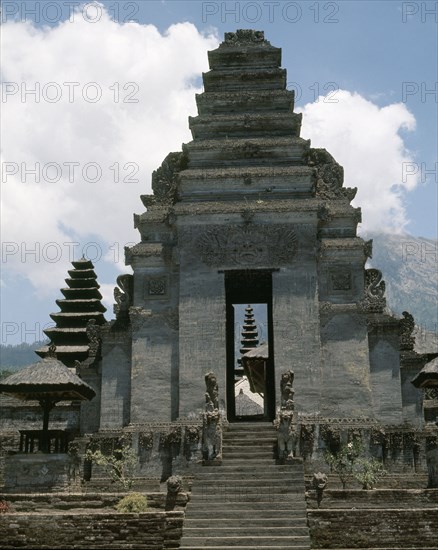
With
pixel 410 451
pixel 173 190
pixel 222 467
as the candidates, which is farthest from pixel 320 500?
pixel 173 190

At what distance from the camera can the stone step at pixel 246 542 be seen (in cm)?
1744

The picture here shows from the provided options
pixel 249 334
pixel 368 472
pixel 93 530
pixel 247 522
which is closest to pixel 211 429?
pixel 247 522

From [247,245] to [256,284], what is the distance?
2677mm

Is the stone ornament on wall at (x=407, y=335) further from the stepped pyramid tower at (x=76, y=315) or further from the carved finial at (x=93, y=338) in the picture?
the stepped pyramid tower at (x=76, y=315)

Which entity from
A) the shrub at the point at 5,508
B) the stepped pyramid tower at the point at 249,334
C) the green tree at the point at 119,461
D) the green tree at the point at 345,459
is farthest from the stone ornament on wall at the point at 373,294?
the stepped pyramid tower at the point at 249,334

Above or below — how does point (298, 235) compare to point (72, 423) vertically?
above

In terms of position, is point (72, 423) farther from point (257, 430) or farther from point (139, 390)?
point (257, 430)

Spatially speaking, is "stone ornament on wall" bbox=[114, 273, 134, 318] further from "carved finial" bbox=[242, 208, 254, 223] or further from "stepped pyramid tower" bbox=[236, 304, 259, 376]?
"stepped pyramid tower" bbox=[236, 304, 259, 376]

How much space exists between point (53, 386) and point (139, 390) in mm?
4277

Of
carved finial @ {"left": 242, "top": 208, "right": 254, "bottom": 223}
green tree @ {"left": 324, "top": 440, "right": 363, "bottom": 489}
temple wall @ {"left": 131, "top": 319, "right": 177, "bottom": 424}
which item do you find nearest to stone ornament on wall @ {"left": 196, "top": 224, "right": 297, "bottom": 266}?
carved finial @ {"left": 242, "top": 208, "right": 254, "bottom": 223}

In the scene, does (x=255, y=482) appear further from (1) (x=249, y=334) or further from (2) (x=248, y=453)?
(1) (x=249, y=334)

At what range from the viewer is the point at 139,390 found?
26.5 metres

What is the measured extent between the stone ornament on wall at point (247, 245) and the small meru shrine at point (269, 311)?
0.16 ft

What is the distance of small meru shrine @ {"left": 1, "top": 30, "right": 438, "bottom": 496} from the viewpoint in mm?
25578
